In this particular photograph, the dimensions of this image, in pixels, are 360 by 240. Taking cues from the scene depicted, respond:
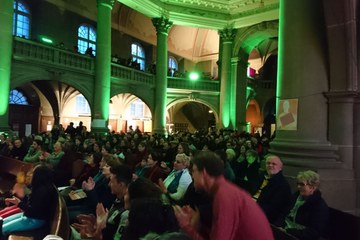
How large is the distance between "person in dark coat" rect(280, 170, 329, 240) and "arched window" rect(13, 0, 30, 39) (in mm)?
20064

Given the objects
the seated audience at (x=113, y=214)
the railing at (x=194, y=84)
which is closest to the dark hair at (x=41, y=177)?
the seated audience at (x=113, y=214)

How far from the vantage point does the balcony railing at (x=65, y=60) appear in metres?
13.8

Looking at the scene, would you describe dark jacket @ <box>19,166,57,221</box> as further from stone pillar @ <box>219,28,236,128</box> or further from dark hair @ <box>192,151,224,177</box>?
stone pillar @ <box>219,28,236,128</box>

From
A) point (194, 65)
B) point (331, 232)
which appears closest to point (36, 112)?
point (194, 65)

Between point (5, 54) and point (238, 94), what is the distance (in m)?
17.1

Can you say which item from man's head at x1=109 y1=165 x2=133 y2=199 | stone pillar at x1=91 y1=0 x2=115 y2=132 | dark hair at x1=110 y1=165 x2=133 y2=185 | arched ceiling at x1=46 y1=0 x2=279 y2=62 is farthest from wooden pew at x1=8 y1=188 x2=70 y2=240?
arched ceiling at x1=46 y1=0 x2=279 y2=62

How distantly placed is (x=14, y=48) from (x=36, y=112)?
27.9ft

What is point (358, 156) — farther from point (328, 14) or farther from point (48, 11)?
point (48, 11)

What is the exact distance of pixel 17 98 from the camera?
20.4m

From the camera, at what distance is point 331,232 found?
379cm

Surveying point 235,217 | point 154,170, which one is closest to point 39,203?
point 154,170

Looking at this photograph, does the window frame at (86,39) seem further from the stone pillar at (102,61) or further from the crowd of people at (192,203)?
the crowd of people at (192,203)

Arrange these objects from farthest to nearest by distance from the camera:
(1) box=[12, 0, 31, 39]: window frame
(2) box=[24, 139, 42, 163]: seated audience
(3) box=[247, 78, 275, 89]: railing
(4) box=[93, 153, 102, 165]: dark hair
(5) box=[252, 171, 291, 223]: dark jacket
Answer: (3) box=[247, 78, 275, 89]: railing → (1) box=[12, 0, 31, 39]: window frame → (2) box=[24, 139, 42, 163]: seated audience → (4) box=[93, 153, 102, 165]: dark hair → (5) box=[252, 171, 291, 223]: dark jacket

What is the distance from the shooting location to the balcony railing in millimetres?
13781
